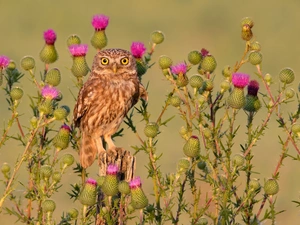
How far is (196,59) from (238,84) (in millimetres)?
351

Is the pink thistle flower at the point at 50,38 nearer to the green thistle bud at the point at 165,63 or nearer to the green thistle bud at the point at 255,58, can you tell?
the green thistle bud at the point at 165,63

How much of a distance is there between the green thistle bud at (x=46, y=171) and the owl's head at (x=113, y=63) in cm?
179

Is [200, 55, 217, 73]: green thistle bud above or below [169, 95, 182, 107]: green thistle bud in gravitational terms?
above

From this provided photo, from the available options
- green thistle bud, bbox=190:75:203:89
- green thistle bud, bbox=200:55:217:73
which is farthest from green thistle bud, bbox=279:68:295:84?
→ green thistle bud, bbox=190:75:203:89

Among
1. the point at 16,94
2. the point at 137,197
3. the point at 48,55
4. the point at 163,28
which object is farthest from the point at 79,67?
the point at 163,28

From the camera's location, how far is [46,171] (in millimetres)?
5684

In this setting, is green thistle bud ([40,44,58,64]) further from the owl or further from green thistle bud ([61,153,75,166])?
green thistle bud ([61,153,75,166])

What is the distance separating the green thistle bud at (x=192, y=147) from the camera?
5859mm

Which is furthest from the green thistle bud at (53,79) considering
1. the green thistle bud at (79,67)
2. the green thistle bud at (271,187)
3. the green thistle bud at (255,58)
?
the green thistle bud at (271,187)

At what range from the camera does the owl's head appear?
741 centimetres

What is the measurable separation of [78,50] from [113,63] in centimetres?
105

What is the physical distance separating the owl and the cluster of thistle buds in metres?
1.59

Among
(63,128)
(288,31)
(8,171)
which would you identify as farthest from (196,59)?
(288,31)

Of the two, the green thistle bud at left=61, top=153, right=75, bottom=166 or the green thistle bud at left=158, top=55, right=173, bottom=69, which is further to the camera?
the green thistle bud at left=158, top=55, right=173, bottom=69
